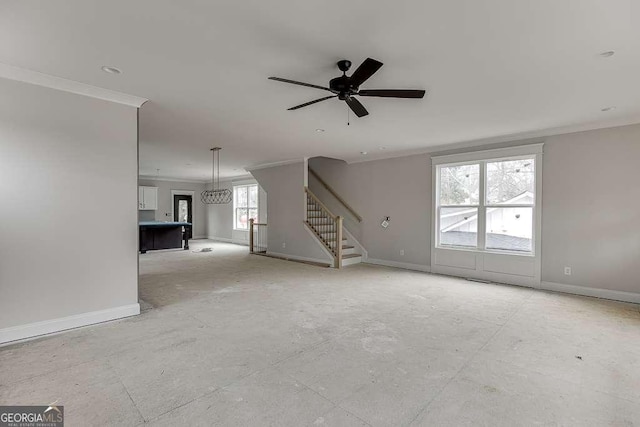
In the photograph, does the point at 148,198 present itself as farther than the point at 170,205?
No

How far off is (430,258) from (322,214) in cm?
294

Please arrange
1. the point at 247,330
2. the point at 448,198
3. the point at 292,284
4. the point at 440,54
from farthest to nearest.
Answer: the point at 448,198 < the point at 292,284 < the point at 247,330 < the point at 440,54

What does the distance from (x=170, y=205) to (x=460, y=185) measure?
9.91 meters

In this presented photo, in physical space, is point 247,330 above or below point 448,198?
below

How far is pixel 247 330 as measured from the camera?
10.2ft

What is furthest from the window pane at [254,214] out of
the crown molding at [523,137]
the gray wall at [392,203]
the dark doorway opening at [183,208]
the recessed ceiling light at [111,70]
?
the recessed ceiling light at [111,70]

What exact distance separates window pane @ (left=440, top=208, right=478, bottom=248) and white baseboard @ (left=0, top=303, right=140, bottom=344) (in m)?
5.29

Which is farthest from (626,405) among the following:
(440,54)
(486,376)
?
(440,54)

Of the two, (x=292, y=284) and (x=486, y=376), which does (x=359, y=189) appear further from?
(x=486, y=376)

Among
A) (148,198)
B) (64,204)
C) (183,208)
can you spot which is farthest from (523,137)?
(183,208)

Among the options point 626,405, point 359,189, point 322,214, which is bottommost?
point 626,405

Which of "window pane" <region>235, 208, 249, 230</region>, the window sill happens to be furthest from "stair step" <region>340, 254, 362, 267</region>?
"window pane" <region>235, 208, 249, 230</region>

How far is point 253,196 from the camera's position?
10.6 m

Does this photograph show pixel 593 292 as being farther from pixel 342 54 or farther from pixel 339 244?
pixel 342 54
